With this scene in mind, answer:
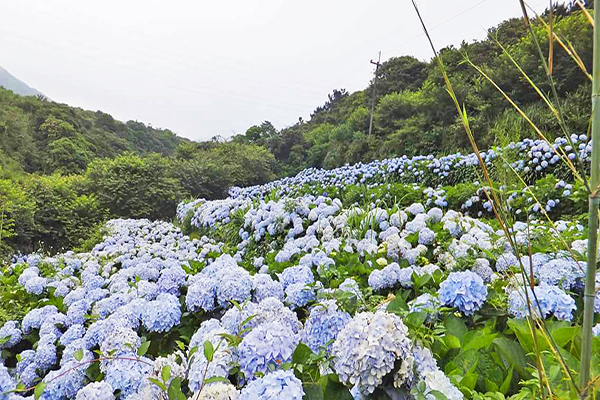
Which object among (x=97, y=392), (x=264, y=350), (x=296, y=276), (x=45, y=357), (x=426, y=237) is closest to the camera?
(x=264, y=350)

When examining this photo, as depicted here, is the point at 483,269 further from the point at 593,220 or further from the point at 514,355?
the point at 593,220

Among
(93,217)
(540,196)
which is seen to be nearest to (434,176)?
(540,196)

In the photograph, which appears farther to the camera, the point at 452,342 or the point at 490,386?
the point at 452,342

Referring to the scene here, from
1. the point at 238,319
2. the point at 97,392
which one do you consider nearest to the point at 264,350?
the point at 238,319

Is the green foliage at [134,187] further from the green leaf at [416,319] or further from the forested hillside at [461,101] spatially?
the green leaf at [416,319]

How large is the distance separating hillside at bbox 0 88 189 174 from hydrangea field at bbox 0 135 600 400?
13.8 metres

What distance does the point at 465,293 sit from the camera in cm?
119

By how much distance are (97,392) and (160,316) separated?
417mm

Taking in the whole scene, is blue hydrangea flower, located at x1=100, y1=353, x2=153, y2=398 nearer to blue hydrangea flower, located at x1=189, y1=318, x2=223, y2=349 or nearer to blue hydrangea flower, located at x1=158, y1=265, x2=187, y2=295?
blue hydrangea flower, located at x1=189, y1=318, x2=223, y2=349

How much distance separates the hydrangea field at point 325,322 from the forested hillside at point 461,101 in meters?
1.22

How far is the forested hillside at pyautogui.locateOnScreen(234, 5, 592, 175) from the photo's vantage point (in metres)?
6.58

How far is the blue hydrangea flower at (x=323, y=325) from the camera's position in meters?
1.03

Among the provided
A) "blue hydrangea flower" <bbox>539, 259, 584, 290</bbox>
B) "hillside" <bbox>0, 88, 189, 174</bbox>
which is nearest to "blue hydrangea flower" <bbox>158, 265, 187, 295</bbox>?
"blue hydrangea flower" <bbox>539, 259, 584, 290</bbox>

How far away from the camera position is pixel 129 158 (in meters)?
9.46
